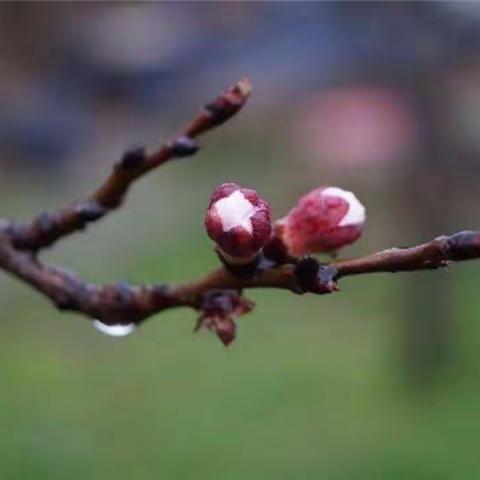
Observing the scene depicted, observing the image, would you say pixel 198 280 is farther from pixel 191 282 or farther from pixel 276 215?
pixel 276 215

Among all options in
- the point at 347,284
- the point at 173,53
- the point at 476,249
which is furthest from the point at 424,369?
the point at 173,53

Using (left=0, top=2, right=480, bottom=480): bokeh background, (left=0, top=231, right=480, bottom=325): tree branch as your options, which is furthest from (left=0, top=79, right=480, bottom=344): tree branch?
(left=0, top=2, right=480, bottom=480): bokeh background

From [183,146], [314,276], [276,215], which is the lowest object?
[314,276]

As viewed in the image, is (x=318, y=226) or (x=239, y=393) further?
(x=239, y=393)

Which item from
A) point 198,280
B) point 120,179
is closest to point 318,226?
point 198,280

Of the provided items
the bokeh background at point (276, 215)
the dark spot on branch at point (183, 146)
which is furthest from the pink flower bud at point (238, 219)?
the bokeh background at point (276, 215)

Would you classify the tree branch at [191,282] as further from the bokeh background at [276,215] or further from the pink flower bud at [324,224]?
the bokeh background at [276,215]
